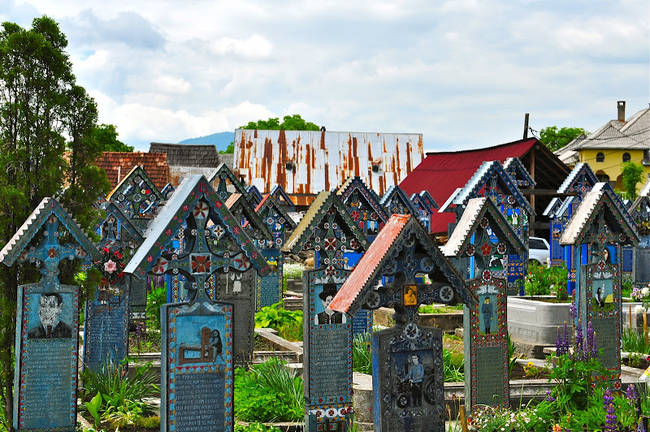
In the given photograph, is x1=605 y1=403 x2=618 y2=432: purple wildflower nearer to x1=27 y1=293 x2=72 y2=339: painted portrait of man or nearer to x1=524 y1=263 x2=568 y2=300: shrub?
x1=27 y1=293 x2=72 y2=339: painted portrait of man

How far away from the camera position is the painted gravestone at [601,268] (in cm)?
1177

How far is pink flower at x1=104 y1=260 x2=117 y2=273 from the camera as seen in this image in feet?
42.8

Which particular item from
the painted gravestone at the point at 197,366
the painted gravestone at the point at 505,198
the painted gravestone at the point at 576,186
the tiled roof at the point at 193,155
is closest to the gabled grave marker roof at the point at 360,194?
the painted gravestone at the point at 505,198

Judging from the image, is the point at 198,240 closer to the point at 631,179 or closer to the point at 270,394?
the point at 270,394

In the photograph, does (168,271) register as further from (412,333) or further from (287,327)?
(287,327)

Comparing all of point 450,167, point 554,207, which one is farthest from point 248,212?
point 450,167

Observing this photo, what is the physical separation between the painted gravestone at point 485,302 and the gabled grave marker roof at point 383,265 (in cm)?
292

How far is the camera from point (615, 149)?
5797 cm

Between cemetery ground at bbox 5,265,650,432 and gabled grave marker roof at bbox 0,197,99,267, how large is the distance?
1.95m

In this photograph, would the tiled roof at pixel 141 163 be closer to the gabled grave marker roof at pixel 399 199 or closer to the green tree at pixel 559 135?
the gabled grave marker roof at pixel 399 199

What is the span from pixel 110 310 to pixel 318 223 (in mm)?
3963

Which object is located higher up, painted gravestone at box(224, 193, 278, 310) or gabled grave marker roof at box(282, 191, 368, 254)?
painted gravestone at box(224, 193, 278, 310)

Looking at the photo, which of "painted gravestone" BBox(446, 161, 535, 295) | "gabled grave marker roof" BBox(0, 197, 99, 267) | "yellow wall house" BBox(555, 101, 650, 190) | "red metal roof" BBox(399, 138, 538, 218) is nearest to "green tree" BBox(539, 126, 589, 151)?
"yellow wall house" BBox(555, 101, 650, 190)

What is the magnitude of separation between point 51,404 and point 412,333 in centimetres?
483
